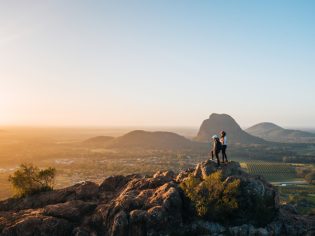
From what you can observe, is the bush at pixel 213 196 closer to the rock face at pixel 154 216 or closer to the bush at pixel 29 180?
the rock face at pixel 154 216

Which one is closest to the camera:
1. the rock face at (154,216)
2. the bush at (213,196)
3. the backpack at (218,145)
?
the rock face at (154,216)

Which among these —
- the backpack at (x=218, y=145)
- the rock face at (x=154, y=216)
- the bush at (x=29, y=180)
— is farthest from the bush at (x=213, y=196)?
the bush at (x=29, y=180)

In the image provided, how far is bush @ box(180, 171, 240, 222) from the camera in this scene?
3994 centimetres

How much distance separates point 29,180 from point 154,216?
2261 cm

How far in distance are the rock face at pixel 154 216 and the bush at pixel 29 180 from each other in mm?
4191

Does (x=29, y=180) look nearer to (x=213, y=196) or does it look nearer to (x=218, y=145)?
(x=213, y=196)

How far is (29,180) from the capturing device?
5122 cm

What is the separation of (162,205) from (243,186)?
10.6 metres

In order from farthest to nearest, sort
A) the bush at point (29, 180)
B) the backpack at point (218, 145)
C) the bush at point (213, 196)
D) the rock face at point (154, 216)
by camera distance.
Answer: the bush at point (29, 180) → the backpack at point (218, 145) → the bush at point (213, 196) → the rock face at point (154, 216)

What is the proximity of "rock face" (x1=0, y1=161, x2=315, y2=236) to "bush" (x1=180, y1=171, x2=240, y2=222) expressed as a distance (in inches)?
37.0

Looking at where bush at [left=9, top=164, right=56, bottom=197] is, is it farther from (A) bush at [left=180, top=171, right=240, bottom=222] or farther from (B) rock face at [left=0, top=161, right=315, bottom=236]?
(A) bush at [left=180, top=171, right=240, bottom=222]

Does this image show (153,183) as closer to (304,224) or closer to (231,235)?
(231,235)

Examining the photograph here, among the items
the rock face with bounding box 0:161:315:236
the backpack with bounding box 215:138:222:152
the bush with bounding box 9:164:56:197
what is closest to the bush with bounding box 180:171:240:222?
the rock face with bounding box 0:161:315:236

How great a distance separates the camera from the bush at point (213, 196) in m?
39.9
